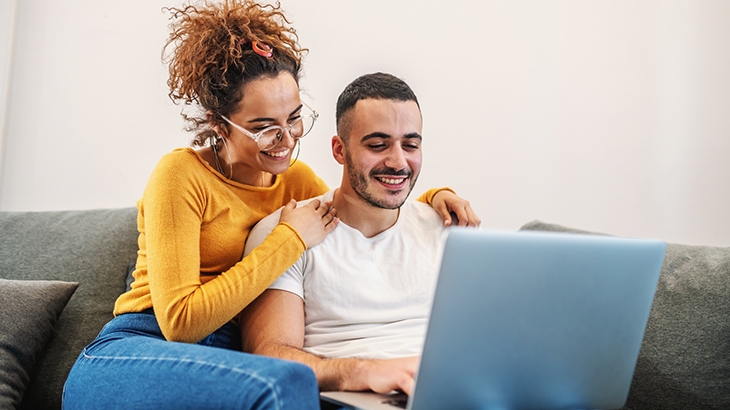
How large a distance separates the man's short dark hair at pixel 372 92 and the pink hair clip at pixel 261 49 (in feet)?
0.76

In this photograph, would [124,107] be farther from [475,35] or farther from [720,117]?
[720,117]

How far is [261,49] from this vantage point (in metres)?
1.63

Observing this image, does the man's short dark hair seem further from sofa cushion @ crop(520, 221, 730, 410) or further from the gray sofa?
sofa cushion @ crop(520, 221, 730, 410)

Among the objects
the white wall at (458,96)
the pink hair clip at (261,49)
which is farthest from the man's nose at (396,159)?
the white wall at (458,96)

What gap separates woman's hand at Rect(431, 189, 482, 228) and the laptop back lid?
1.92 feet

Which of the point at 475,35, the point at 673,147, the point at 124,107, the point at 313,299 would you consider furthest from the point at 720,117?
the point at 124,107

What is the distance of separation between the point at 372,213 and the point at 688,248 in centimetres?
87

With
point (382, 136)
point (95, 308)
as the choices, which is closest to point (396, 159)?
point (382, 136)

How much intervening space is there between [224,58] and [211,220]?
408 millimetres

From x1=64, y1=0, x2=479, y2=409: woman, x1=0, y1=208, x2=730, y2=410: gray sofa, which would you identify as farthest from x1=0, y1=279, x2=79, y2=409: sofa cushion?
x1=64, y1=0, x2=479, y2=409: woman

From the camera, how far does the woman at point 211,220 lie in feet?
4.25

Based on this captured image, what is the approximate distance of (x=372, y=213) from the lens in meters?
1.70

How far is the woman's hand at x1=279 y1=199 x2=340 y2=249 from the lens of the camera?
1560 millimetres

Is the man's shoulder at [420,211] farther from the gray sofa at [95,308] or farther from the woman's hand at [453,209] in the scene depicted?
the gray sofa at [95,308]
